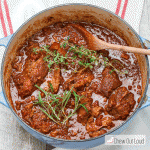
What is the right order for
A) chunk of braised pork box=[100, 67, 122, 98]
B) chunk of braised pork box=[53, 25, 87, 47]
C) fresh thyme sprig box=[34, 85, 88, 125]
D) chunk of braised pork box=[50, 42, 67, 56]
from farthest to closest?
1. chunk of braised pork box=[53, 25, 87, 47]
2. chunk of braised pork box=[50, 42, 67, 56]
3. chunk of braised pork box=[100, 67, 122, 98]
4. fresh thyme sprig box=[34, 85, 88, 125]

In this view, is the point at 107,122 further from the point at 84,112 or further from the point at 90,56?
the point at 90,56

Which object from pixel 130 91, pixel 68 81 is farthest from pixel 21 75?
pixel 130 91

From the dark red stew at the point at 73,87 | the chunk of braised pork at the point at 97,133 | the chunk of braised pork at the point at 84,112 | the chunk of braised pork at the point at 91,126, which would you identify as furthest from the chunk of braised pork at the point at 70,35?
the chunk of braised pork at the point at 97,133

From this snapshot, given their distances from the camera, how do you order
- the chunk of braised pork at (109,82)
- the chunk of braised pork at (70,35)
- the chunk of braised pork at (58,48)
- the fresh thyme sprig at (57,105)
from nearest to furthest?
the fresh thyme sprig at (57,105) → the chunk of braised pork at (109,82) → the chunk of braised pork at (58,48) → the chunk of braised pork at (70,35)

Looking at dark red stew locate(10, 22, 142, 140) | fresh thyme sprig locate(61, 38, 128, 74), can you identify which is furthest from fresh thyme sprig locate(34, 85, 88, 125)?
fresh thyme sprig locate(61, 38, 128, 74)

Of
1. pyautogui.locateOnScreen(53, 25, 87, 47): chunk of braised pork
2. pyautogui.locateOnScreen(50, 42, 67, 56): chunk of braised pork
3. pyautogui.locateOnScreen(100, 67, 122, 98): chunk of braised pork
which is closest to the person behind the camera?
pyautogui.locateOnScreen(100, 67, 122, 98): chunk of braised pork

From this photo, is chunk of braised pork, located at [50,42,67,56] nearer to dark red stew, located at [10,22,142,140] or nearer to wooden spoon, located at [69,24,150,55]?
dark red stew, located at [10,22,142,140]

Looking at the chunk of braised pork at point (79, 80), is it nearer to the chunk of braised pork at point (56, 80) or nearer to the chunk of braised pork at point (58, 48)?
the chunk of braised pork at point (56, 80)
